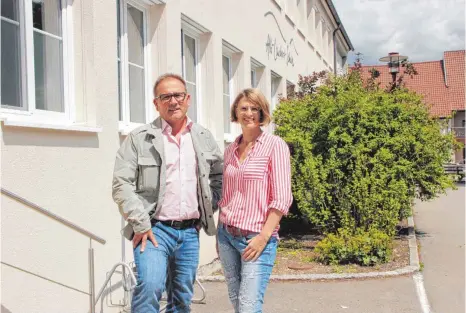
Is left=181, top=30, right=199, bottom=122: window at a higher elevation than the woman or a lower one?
higher

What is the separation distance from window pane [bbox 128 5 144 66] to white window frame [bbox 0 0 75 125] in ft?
4.81

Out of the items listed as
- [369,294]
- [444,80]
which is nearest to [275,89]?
[369,294]

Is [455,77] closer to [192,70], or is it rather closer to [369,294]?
[192,70]

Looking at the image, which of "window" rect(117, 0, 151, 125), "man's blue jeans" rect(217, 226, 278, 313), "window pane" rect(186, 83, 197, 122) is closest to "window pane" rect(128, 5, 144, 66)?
"window" rect(117, 0, 151, 125)

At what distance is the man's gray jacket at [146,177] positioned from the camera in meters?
3.34

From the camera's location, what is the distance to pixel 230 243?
3568mm

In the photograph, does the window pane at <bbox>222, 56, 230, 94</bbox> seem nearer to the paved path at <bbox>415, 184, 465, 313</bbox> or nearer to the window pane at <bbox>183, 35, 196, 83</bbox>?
the window pane at <bbox>183, 35, 196, 83</bbox>

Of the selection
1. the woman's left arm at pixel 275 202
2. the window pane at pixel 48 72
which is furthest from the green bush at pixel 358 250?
the woman's left arm at pixel 275 202

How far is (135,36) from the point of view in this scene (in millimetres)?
6770

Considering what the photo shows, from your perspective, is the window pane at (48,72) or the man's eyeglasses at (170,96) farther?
the window pane at (48,72)

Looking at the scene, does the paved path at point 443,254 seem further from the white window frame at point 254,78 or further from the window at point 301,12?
the window at point 301,12

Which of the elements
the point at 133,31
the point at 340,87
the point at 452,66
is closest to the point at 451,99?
the point at 452,66

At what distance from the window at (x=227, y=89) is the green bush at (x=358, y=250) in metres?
3.24

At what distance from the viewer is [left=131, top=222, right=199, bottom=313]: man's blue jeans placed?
3.35 m
